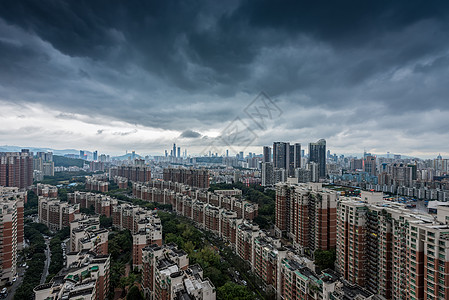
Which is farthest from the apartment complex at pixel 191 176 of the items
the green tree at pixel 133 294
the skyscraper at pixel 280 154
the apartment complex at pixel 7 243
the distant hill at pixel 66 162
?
the distant hill at pixel 66 162

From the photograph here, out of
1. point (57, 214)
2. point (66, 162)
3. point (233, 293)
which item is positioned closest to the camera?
point (233, 293)

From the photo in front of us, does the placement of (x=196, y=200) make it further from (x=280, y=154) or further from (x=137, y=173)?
(x=280, y=154)

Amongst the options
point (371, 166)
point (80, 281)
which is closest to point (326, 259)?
point (80, 281)

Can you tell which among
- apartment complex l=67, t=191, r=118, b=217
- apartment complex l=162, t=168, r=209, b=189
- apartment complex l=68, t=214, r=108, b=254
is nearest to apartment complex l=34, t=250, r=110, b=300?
apartment complex l=68, t=214, r=108, b=254

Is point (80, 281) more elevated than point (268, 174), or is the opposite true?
point (268, 174)

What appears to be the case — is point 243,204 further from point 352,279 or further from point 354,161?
point 354,161

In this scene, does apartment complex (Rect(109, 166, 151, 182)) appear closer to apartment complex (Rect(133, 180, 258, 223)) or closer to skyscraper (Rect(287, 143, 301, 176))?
apartment complex (Rect(133, 180, 258, 223))

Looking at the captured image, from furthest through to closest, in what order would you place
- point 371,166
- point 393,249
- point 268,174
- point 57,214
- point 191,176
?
point 371,166 → point 268,174 → point 191,176 → point 57,214 → point 393,249
